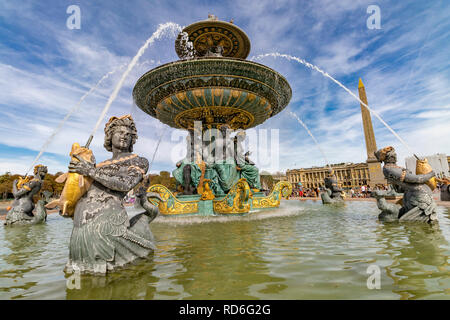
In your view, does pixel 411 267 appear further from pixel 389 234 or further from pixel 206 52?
pixel 206 52

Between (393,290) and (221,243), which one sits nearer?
(393,290)

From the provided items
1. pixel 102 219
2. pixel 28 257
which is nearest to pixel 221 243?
pixel 102 219

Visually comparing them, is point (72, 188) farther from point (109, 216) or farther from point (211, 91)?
point (211, 91)

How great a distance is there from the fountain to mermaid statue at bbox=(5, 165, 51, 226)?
13.6 feet

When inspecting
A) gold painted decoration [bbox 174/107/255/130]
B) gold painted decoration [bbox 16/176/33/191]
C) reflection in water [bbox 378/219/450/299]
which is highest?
gold painted decoration [bbox 174/107/255/130]

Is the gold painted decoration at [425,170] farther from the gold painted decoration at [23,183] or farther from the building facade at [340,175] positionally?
the building facade at [340,175]

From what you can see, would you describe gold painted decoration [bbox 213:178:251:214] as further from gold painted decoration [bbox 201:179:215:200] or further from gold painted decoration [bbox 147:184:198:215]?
gold painted decoration [bbox 147:184:198:215]

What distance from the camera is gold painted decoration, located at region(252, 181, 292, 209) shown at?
8.85 m

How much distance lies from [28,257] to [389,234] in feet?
19.7

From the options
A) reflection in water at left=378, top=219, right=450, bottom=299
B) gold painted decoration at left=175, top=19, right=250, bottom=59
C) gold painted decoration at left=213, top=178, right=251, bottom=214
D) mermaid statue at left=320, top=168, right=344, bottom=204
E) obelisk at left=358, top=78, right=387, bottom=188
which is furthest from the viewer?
obelisk at left=358, top=78, right=387, bottom=188

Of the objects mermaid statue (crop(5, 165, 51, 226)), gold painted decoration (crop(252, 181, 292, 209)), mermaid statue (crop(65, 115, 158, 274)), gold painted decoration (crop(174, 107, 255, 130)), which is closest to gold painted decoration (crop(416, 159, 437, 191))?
gold painted decoration (crop(252, 181, 292, 209))

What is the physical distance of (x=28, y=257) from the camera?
11.3ft
